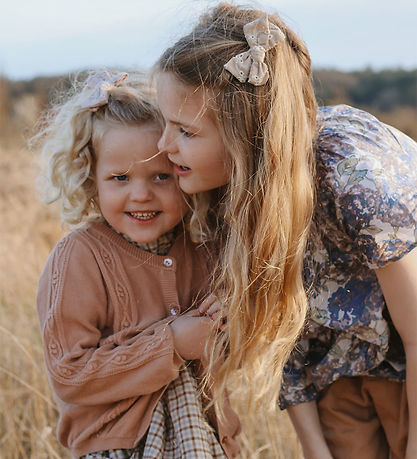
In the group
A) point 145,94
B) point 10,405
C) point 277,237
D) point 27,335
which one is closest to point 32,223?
point 27,335

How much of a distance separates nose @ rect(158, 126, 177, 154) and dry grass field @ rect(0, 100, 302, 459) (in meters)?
0.83

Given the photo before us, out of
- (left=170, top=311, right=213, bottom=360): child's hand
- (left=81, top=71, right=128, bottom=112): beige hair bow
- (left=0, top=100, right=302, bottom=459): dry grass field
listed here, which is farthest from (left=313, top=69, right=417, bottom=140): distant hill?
(left=170, top=311, right=213, bottom=360): child's hand

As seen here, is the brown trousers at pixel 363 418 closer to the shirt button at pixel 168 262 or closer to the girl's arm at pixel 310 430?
the girl's arm at pixel 310 430

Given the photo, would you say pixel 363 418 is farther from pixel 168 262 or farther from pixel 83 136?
pixel 83 136

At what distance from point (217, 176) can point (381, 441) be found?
3.52 feet

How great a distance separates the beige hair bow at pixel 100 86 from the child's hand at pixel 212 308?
2.11 ft

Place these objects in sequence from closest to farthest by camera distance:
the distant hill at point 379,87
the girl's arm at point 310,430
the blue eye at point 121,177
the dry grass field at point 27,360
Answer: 1. the blue eye at point 121,177
2. the girl's arm at point 310,430
3. the dry grass field at point 27,360
4. the distant hill at point 379,87

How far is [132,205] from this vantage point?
175cm

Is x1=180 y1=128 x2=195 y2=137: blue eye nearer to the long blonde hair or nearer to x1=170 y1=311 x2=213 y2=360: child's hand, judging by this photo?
the long blonde hair

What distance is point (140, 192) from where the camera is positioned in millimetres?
1731

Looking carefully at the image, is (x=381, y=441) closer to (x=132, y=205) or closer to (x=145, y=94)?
(x=132, y=205)

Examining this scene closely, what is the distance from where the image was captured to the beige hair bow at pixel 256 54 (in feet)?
5.09

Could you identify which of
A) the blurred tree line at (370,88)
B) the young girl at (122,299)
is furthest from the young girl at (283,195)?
the blurred tree line at (370,88)

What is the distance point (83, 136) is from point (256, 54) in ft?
1.90
